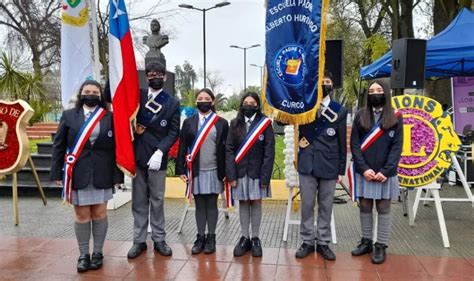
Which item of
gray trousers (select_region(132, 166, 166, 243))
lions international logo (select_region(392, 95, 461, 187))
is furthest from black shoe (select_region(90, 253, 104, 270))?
lions international logo (select_region(392, 95, 461, 187))

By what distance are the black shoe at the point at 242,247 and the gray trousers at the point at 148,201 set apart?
0.80 meters

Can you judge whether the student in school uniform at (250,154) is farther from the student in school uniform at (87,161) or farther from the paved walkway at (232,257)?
the student in school uniform at (87,161)

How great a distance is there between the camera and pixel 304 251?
471 cm

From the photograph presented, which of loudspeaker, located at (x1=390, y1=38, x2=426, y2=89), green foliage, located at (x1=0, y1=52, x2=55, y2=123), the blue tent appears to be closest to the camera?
loudspeaker, located at (x1=390, y1=38, x2=426, y2=89)

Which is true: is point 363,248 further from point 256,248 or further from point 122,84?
point 122,84

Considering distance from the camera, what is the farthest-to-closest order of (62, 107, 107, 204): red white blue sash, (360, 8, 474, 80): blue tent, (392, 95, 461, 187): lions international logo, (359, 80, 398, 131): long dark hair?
(360, 8, 474, 80): blue tent < (392, 95, 461, 187): lions international logo < (359, 80, 398, 131): long dark hair < (62, 107, 107, 204): red white blue sash

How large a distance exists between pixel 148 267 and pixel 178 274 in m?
0.36

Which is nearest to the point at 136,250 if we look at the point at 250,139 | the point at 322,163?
the point at 250,139

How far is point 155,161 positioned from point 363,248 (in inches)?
91.9

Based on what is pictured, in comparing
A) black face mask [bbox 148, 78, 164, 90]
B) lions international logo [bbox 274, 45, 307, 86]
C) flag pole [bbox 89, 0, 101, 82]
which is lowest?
black face mask [bbox 148, 78, 164, 90]

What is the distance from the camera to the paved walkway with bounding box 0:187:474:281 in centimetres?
426

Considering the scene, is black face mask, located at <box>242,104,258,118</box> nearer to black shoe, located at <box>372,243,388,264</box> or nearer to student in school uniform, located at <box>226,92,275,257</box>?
student in school uniform, located at <box>226,92,275,257</box>

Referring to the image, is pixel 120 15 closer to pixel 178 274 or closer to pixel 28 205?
pixel 178 274

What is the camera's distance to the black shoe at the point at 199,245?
4820 mm
